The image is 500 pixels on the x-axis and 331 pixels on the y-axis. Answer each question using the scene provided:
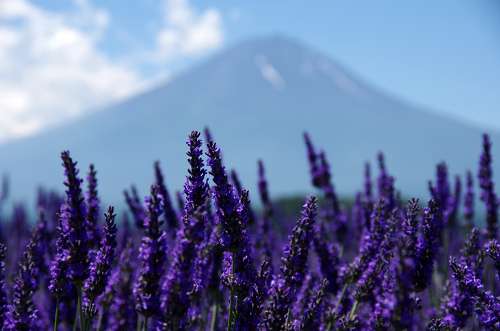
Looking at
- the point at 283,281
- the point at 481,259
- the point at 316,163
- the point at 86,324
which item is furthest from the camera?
the point at 316,163

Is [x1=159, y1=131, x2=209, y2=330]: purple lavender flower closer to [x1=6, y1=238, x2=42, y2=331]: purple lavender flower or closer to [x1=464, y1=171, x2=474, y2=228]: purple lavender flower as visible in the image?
[x1=6, y1=238, x2=42, y2=331]: purple lavender flower

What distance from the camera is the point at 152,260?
325 centimetres

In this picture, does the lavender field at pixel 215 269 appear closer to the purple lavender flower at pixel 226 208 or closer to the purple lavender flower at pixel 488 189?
the purple lavender flower at pixel 226 208

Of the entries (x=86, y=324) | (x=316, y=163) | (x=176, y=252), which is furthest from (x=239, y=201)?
(x=316, y=163)

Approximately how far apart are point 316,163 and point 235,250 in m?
6.87

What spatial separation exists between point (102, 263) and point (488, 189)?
22.1 ft

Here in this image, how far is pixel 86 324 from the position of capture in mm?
4059

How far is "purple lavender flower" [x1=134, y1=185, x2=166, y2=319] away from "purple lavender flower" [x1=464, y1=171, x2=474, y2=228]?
9146mm

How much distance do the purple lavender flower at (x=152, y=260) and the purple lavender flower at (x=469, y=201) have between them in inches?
360

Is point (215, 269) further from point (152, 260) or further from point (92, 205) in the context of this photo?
point (152, 260)

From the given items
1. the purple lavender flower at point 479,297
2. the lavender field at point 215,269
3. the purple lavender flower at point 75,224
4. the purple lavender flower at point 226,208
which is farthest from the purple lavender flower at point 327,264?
the purple lavender flower at point 75,224

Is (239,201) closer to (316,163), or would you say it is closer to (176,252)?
(176,252)

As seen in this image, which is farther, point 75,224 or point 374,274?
point 374,274

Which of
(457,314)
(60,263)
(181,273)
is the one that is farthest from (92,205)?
(457,314)
